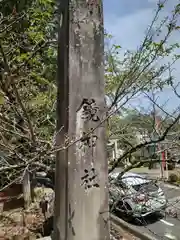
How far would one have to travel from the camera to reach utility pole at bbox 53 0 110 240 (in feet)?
8.26

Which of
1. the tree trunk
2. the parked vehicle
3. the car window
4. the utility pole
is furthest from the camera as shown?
the tree trunk

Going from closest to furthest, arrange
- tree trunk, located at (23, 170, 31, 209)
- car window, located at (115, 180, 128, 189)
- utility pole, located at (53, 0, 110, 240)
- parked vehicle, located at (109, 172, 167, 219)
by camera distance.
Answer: utility pole, located at (53, 0, 110, 240) → parked vehicle, located at (109, 172, 167, 219) → car window, located at (115, 180, 128, 189) → tree trunk, located at (23, 170, 31, 209)

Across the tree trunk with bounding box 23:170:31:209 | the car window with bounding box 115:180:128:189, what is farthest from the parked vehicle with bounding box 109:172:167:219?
the tree trunk with bounding box 23:170:31:209

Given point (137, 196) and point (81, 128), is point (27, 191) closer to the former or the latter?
point (137, 196)

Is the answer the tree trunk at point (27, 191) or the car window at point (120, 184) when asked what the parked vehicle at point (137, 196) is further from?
the tree trunk at point (27, 191)

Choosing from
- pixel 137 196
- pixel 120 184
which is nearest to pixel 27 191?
pixel 120 184

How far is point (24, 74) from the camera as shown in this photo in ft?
13.9

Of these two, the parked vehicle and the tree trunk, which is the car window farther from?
the tree trunk

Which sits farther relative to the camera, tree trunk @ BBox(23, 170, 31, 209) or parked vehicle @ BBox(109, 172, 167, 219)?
tree trunk @ BBox(23, 170, 31, 209)

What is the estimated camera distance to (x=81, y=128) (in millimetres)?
2625

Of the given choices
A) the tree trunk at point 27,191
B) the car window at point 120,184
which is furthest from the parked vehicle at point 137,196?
the tree trunk at point 27,191

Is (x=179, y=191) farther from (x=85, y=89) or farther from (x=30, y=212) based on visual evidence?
(x=85, y=89)

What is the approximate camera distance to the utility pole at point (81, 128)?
2518 mm

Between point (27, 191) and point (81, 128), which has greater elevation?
point (81, 128)
